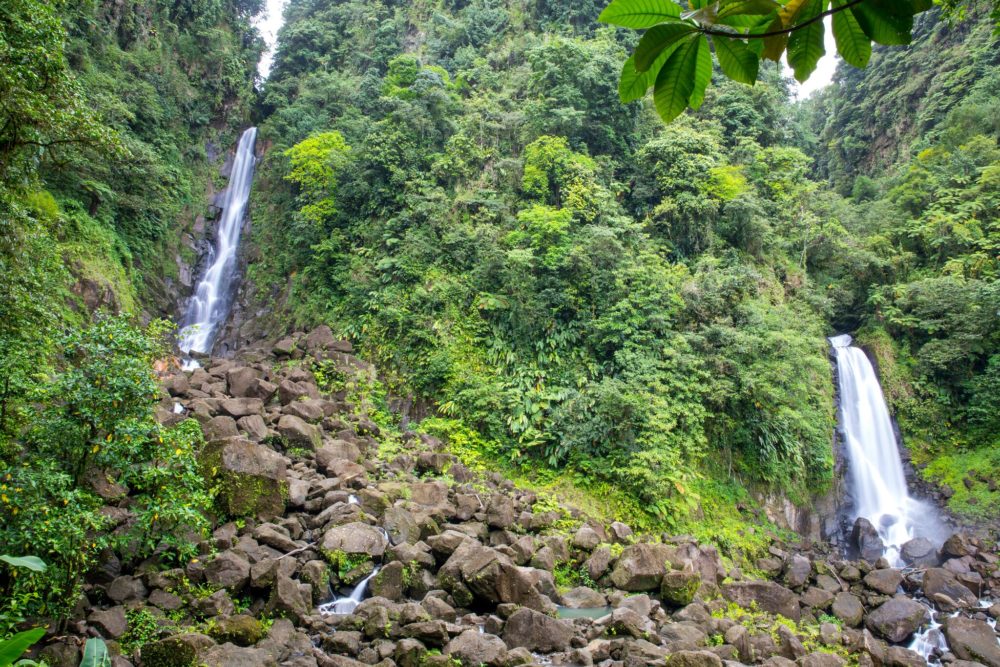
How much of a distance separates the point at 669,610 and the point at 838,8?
29.2 ft

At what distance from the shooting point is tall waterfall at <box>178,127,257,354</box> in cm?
1738

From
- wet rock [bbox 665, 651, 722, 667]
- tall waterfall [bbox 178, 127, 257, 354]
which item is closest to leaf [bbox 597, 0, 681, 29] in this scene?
wet rock [bbox 665, 651, 722, 667]

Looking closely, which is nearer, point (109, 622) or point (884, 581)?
point (109, 622)

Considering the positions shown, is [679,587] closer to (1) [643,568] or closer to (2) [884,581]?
(1) [643,568]

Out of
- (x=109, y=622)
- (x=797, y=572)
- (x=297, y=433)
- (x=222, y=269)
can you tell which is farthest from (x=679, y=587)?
(x=222, y=269)

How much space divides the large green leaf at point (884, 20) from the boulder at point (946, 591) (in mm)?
12627

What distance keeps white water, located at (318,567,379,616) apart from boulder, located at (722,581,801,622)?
5.84 metres

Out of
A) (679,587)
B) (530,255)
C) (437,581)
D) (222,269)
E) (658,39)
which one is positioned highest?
(530,255)

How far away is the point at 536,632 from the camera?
22.0 feet

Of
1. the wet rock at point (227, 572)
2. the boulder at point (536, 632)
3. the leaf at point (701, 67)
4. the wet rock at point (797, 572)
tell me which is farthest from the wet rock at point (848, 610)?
the leaf at point (701, 67)

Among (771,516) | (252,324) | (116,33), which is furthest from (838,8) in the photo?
(116,33)

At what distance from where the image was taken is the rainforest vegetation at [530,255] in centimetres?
619

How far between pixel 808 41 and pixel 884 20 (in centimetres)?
18

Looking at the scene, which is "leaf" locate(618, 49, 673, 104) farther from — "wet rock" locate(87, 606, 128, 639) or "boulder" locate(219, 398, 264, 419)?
"boulder" locate(219, 398, 264, 419)
